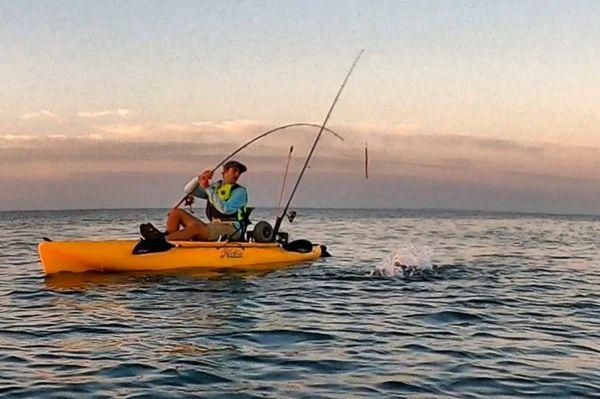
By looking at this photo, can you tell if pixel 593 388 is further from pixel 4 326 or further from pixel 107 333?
pixel 4 326

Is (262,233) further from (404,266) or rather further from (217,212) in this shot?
(404,266)

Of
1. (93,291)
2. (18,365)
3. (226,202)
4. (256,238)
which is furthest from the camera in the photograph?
(256,238)

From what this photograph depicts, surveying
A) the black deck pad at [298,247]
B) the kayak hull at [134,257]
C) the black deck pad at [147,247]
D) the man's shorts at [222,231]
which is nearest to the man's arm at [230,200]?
the man's shorts at [222,231]

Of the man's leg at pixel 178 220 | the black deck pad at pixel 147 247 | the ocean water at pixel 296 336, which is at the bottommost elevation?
the ocean water at pixel 296 336

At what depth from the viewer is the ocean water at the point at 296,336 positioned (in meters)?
6.36

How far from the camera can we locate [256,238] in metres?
16.0

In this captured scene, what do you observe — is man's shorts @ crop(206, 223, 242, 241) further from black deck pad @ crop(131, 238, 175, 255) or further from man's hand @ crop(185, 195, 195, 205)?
black deck pad @ crop(131, 238, 175, 255)

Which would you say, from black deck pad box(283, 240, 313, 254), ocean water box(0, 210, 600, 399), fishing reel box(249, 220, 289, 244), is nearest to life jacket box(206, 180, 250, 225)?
fishing reel box(249, 220, 289, 244)

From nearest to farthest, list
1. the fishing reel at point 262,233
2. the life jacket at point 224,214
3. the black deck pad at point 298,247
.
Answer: the life jacket at point 224,214 < the fishing reel at point 262,233 < the black deck pad at point 298,247

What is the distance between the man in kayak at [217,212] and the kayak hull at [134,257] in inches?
12.4

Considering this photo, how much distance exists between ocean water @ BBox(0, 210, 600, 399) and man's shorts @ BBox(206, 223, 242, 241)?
3.38 ft

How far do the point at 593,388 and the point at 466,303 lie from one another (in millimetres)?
4778

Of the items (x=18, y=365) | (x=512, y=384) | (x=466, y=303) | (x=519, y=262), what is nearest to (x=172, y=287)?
(x=466, y=303)

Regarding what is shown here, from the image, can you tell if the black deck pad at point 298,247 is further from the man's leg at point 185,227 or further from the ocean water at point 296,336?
the man's leg at point 185,227
